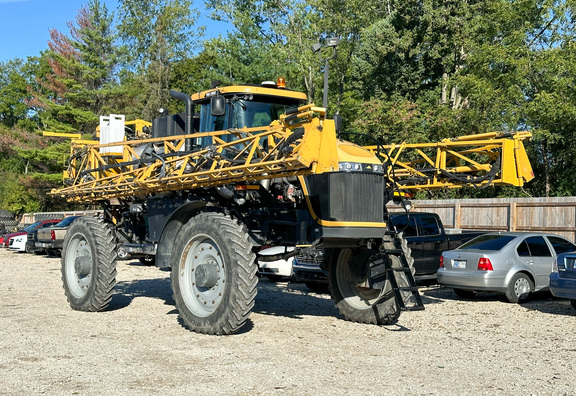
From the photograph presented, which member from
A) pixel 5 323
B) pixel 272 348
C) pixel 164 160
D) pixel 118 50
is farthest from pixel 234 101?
pixel 118 50

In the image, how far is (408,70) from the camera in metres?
36.6

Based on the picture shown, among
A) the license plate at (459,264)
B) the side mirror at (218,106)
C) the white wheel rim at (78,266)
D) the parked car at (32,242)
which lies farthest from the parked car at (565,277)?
the parked car at (32,242)

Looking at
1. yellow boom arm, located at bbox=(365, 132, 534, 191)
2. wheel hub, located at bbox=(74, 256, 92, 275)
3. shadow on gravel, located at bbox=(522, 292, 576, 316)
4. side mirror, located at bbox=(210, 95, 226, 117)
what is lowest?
shadow on gravel, located at bbox=(522, 292, 576, 316)

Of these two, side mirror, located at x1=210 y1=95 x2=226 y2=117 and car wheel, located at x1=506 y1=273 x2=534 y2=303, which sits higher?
side mirror, located at x1=210 y1=95 x2=226 y2=117

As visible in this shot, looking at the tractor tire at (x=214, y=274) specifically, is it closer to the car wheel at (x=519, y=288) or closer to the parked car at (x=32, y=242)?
the car wheel at (x=519, y=288)

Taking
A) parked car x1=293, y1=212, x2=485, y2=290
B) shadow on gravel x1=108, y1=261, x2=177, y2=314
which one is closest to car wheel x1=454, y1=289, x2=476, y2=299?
parked car x1=293, y1=212, x2=485, y2=290

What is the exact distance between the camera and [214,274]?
8.95 metres

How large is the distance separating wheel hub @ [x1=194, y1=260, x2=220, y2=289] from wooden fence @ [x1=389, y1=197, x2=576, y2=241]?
34.9 ft

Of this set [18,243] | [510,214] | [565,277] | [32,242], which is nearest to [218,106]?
[565,277]

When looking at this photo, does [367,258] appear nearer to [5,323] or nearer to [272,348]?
[272,348]

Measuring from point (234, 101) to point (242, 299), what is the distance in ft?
10.7

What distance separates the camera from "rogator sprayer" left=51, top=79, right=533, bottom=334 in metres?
8.48

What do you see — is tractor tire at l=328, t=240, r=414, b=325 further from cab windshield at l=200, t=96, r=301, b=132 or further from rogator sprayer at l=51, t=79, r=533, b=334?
cab windshield at l=200, t=96, r=301, b=132

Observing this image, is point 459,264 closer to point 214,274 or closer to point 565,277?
point 565,277
